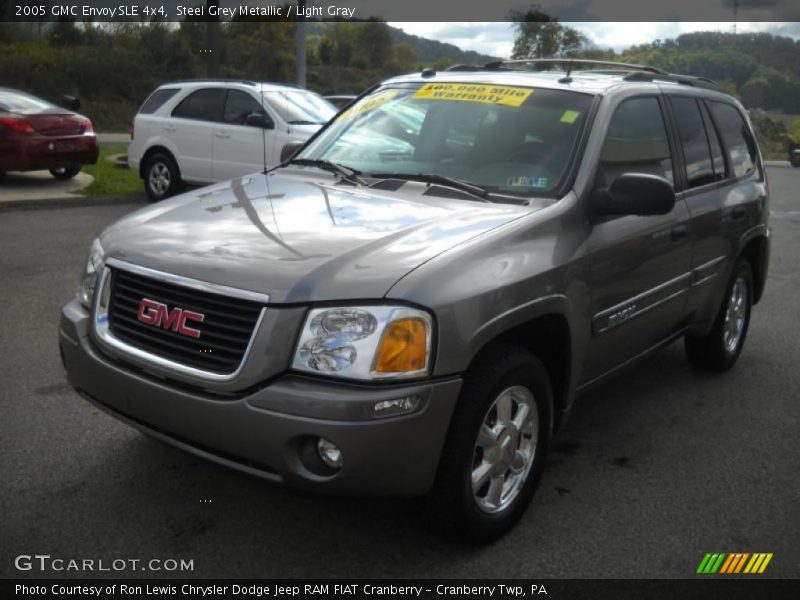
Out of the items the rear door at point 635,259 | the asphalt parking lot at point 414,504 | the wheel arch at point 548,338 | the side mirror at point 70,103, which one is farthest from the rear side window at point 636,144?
the side mirror at point 70,103

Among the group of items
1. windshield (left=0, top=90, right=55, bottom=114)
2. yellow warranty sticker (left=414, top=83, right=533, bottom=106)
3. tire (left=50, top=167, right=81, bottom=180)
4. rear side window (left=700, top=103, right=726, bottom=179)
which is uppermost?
yellow warranty sticker (left=414, top=83, right=533, bottom=106)

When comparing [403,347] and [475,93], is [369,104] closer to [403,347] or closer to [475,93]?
[475,93]

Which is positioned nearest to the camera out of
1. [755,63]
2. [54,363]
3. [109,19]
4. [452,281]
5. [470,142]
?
[452,281]

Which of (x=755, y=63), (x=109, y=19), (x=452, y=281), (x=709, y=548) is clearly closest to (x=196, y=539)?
(x=452, y=281)

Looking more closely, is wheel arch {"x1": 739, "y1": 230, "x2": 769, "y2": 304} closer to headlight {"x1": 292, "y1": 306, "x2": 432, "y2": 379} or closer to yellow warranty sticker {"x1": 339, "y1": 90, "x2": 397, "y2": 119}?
yellow warranty sticker {"x1": 339, "y1": 90, "x2": 397, "y2": 119}

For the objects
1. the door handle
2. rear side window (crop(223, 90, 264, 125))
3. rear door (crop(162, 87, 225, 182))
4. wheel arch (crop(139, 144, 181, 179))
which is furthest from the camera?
wheel arch (crop(139, 144, 181, 179))

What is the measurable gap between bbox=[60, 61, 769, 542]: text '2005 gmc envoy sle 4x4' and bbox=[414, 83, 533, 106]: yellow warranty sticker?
0.05 ft

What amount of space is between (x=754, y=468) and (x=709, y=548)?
937 millimetres

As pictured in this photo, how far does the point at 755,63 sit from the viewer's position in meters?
24.4

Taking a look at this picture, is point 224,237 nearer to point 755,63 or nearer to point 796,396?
point 796,396

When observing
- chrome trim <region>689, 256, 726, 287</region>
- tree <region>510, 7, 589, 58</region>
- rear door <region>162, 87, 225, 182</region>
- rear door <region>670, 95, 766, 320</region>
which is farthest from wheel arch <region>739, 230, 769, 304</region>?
tree <region>510, 7, 589, 58</region>

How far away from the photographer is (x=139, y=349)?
126 inches

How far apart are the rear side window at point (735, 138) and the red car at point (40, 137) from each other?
34.4 feet

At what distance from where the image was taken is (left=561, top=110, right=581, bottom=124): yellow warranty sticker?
4.09 meters
